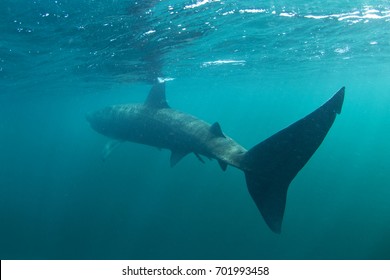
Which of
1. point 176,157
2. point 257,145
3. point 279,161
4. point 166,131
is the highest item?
point 257,145

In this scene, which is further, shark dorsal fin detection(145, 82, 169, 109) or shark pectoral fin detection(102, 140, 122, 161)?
shark pectoral fin detection(102, 140, 122, 161)

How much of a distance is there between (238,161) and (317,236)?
15.0m

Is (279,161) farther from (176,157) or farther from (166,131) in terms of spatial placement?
(166,131)

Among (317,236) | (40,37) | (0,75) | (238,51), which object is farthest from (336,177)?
(0,75)

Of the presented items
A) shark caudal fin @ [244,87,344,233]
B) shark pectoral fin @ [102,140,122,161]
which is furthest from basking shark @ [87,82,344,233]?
shark pectoral fin @ [102,140,122,161]

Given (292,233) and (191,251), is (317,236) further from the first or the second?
(191,251)

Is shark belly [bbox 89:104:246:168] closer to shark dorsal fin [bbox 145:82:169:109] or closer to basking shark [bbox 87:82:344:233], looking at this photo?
basking shark [bbox 87:82:344:233]

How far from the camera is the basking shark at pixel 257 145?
17.0 feet

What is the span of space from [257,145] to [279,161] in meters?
0.53

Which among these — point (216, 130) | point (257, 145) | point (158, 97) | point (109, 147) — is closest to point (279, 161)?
point (257, 145)

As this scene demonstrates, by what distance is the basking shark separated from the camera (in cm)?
520

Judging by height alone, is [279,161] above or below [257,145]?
below

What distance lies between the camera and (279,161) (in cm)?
591

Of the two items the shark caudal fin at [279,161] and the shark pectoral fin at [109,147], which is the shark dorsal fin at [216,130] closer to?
the shark caudal fin at [279,161]
